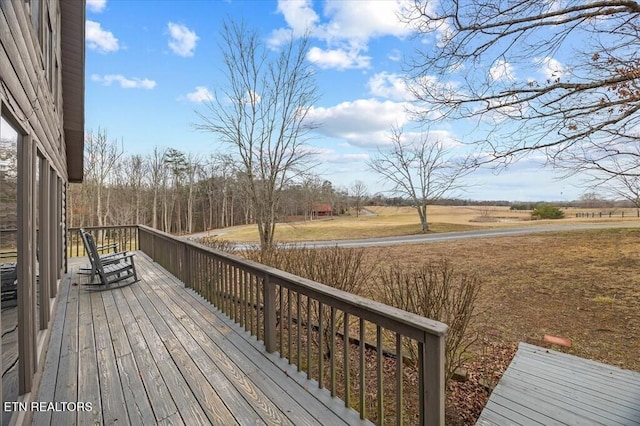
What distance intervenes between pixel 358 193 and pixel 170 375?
45472mm

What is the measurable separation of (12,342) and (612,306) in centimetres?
1010

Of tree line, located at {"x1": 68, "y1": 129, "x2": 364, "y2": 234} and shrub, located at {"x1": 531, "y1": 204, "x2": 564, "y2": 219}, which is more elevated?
tree line, located at {"x1": 68, "y1": 129, "x2": 364, "y2": 234}

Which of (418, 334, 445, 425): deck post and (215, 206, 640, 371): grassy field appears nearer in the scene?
(418, 334, 445, 425): deck post

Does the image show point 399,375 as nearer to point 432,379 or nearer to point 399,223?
point 432,379

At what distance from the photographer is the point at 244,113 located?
1156 cm

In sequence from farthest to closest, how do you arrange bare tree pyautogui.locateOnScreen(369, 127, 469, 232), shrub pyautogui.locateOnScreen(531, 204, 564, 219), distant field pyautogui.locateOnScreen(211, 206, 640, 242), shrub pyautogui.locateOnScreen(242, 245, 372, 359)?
shrub pyautogui.locateOnScreen(531, 204, 564, 219)
distant field pyautogui.locateOnScreen(211, 206, 640, 242)
bare tree pyautogui.locateOnScreen(369, 127, 469, 232)
shrub pyautogui.locateOnScreen(242, 245, 372, 359)

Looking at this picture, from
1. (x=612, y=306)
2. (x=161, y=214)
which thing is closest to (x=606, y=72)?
(x=612, y=306)

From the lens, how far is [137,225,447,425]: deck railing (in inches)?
66.2

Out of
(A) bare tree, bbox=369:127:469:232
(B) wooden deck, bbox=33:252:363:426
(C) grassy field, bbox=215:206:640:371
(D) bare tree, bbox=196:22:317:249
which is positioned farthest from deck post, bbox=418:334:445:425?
(A) bare tree, bbox=369:127:469:232

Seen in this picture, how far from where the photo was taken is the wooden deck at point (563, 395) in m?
3.18

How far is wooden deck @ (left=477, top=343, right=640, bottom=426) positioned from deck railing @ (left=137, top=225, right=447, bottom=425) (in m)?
0.99

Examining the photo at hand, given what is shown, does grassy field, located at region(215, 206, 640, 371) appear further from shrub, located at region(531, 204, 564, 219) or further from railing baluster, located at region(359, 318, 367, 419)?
shrub, located at region(531, 204, 564, 219)

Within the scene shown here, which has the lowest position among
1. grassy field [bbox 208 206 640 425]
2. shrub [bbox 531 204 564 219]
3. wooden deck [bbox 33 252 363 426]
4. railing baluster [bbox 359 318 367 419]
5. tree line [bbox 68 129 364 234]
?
grassy field [bbox 208 206 640 425]

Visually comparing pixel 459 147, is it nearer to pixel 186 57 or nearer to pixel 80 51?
pixel 80 51
